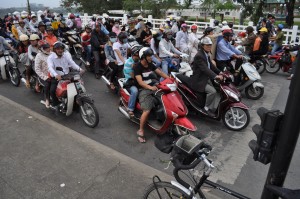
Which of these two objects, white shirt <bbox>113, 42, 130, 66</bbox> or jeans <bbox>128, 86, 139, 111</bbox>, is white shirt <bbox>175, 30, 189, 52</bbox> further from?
jeans <bbox>128, 86, 139, 111</bbox>

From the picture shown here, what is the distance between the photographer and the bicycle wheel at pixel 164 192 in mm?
2686

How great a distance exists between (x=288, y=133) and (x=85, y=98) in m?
4.26

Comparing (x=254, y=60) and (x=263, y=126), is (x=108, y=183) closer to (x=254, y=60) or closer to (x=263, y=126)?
(x=263, y=126)

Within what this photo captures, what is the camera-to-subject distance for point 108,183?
12.4ft

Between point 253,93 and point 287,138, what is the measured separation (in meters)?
5.69

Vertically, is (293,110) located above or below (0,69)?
above

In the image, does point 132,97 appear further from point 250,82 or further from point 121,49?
point 250,82

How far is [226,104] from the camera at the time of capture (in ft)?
18.2

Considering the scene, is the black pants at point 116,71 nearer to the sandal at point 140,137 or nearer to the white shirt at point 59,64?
the white shirt at point 59,64

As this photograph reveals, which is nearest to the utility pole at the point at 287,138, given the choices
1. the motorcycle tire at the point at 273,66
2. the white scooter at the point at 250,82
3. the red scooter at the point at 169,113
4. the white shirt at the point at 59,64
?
the red scooter at the point at 169,113

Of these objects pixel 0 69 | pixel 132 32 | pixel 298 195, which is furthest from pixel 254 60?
pixel 0 69

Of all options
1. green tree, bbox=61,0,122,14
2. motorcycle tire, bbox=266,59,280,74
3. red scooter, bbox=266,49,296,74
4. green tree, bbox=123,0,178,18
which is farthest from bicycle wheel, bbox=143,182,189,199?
green tree, bbox=61,0,122,14

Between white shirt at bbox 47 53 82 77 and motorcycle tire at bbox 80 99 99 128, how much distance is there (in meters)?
0.93

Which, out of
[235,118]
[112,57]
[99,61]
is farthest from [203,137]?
[99,61]
